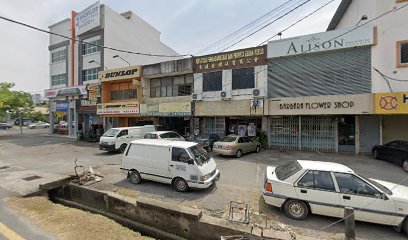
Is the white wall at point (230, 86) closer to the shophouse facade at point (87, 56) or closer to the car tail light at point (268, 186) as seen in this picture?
the car tail light at point (268, 186)

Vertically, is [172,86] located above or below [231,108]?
above

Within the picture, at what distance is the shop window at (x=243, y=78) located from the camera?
1667 centimetres

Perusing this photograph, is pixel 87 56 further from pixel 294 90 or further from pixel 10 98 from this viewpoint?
pixel 294 90

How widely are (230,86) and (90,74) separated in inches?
827

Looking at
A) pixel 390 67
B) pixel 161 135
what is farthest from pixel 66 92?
pixel 390 67

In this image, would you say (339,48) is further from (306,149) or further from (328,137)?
(306,149)

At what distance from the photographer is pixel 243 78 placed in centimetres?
1700

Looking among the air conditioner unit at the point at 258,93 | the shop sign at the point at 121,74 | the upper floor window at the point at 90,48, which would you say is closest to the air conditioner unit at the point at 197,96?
the air conditioner unit at the point at 258,93

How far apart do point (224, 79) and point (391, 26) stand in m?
11.1

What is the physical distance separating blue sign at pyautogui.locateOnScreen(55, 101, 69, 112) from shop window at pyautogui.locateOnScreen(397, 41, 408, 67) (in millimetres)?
34949

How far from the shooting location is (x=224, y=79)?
1767 cm

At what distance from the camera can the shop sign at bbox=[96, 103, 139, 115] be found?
69.4 feet

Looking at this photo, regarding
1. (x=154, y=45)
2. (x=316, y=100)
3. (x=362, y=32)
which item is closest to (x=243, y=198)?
(x=316, y=100)

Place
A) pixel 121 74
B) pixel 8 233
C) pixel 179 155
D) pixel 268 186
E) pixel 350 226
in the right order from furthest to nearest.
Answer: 1. pixel 121 74
2. pixel 179 155
3. pixel 268 186
4. pixel 8 233
5. pixel 350 226
